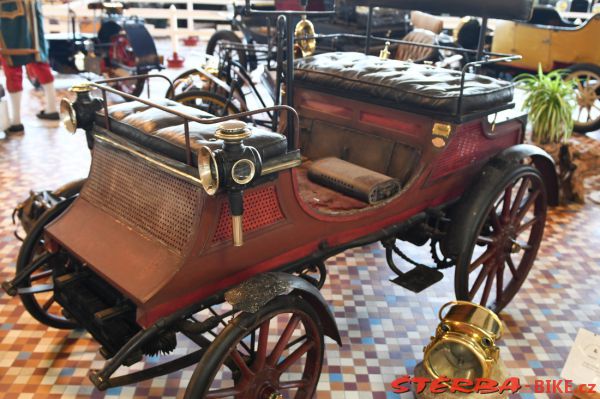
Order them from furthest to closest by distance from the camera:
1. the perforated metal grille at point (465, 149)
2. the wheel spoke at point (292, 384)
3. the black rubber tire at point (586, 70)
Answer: the black rubber tire at point (586, 70) → the perforated metal grille at point (465, 149) → the wheel spoke at point (292, 384)

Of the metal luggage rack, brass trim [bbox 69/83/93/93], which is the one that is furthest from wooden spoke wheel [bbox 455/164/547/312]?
brass trim [bbox 69/83/93/93]

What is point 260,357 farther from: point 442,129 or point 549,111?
point 549,111

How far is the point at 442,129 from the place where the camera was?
252cm

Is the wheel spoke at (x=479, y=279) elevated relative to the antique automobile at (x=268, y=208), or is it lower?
lower

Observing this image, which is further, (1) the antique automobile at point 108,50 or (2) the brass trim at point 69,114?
(1) the antique automobile at point 108,50

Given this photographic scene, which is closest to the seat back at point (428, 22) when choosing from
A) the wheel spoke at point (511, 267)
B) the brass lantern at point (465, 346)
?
the wheel spoke at point (511, 267)

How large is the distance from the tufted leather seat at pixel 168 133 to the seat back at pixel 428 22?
6.54 metres

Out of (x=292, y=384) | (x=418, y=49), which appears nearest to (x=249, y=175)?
(x=292, y=384)

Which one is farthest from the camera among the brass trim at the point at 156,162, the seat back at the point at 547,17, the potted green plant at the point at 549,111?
the seat back at the point at 547,17

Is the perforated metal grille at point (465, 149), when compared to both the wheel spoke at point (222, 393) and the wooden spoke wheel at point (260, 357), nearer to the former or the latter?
the wooden spoke wheel at point (260, 357)

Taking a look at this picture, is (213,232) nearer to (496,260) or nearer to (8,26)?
(496,260)

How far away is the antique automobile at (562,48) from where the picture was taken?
6.09 m

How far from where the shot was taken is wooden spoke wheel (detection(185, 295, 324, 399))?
170cm

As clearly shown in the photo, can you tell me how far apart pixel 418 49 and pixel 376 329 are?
4.51 m
